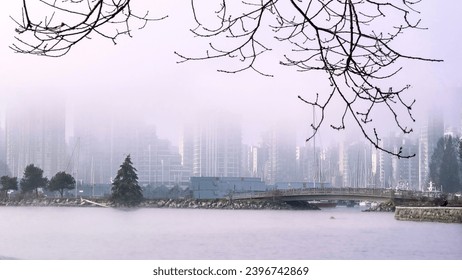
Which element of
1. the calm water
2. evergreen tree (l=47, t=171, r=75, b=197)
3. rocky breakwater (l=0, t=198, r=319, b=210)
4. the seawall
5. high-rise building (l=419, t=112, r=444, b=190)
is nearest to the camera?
high-rise building (l=419, t=112, r=444, b=190)

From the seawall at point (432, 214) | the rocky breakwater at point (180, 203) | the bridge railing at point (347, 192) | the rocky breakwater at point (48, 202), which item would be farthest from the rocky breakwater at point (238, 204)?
the seawall at point (432, 214)

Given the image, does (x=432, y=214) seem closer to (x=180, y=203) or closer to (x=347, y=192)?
(x=347, y=192)

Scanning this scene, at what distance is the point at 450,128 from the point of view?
1293 centimetres

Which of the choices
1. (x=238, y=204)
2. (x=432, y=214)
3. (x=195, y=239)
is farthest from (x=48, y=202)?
(x=238, y=204)

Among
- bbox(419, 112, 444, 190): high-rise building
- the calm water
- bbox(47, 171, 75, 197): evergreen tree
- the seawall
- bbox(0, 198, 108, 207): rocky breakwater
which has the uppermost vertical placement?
bbox(419, 112, 444, 190): high-rise building

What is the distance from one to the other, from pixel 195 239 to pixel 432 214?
21.8 feet

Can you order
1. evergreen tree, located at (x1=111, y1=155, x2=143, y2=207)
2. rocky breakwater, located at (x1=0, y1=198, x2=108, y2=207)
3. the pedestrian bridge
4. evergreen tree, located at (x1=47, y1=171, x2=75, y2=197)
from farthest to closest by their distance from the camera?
the pedestrian bridge → evergreen tree, located at (x1=111, y1=155, x2=143, y2=207) → rocky breakwater, located at (x1=0, y1=198, x2=108, y2=207) → evergreen tree, located at (x1=47, y1=171, x2=75, y2=197)

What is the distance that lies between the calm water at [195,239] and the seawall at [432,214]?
0.39 metres

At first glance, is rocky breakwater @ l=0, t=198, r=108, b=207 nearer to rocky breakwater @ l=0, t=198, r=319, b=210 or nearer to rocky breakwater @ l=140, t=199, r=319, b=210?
rocky breakwater @ l=0, t=198, r=319, b=210

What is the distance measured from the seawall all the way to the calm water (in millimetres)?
395

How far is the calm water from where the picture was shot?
40.4 ft

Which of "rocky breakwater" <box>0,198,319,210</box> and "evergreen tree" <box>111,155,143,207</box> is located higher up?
"evergreen tree" <box>111,155,143,207</box>

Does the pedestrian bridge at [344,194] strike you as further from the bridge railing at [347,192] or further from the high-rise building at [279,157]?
the high-rise building at [279,157]

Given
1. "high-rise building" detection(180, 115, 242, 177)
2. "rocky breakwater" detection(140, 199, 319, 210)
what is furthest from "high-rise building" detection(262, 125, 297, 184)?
"rocky breakwater" detection(140, 199, 319, 210)
